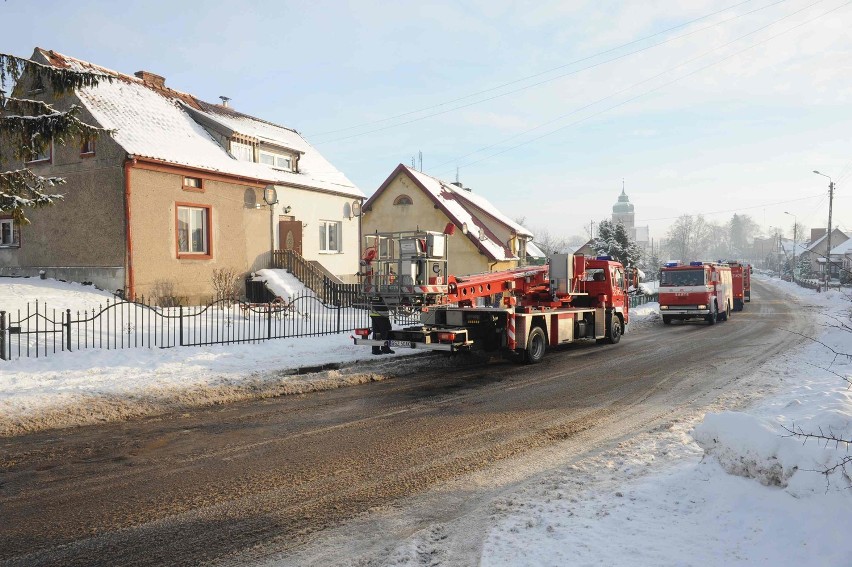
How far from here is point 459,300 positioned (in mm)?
12438

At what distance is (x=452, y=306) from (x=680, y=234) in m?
150

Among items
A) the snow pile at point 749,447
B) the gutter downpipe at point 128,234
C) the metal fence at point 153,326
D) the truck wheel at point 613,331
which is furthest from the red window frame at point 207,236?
the snow pile at point 749,447

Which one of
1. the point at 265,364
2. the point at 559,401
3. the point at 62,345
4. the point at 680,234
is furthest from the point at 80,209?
the point at 680,234

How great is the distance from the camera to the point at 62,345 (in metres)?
11.7

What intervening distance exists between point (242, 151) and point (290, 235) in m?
3.92

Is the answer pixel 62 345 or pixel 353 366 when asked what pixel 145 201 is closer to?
pixel 62 345

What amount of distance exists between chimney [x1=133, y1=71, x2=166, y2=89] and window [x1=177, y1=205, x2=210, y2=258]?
7778mm

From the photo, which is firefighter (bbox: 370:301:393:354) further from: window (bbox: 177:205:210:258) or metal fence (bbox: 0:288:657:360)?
window (bbox: 177:205:210:258)

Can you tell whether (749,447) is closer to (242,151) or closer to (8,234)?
(242,151)

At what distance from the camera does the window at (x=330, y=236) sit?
26406 mm

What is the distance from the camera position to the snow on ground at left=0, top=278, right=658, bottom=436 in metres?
7.96

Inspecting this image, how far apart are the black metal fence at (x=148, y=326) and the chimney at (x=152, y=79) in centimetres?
1141

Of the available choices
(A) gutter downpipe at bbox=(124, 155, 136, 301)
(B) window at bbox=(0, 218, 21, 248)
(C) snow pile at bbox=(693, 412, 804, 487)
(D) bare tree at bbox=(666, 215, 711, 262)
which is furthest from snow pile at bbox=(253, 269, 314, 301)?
(D) bare tree at bbox=(666, 215, 711, 262)

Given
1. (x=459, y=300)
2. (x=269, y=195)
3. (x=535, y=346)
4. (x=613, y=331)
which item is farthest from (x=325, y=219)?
(x=535, y=346)
